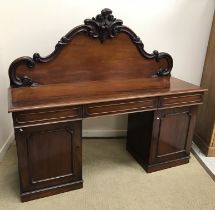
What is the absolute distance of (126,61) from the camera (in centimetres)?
194

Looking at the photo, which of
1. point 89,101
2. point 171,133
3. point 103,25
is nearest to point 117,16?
point 103,25

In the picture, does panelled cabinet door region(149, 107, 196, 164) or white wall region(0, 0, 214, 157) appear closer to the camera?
panelled cabinet door region(149, 107, 196, 164)

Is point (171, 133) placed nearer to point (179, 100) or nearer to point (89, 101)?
point (179, 100)

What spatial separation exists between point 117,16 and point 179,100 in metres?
0.95

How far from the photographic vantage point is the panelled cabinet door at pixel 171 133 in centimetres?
180

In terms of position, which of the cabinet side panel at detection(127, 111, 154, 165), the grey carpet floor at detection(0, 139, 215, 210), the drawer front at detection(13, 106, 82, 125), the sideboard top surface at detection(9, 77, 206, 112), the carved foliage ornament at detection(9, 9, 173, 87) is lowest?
the grey carpet floor at detection(0, 139, 215, 210)

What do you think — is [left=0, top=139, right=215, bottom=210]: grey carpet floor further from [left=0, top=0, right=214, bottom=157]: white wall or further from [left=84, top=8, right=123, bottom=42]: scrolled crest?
[left=84, top=8, right=123, bottom=42]: scrolled crest

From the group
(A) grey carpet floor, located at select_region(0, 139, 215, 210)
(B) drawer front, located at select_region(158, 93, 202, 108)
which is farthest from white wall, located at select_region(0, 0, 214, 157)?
(B) drawer front, located at select_region(158, 93, 202, 108)

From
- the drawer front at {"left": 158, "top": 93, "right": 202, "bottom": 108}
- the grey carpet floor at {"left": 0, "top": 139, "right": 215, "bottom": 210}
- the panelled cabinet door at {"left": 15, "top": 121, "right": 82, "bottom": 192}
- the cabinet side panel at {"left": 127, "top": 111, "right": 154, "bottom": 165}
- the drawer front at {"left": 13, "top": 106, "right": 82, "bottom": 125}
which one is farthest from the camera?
the cabinet side panel at {"left": 127, "top": 111, "right": 154, "bottom": 165}

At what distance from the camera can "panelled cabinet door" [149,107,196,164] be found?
1797mm

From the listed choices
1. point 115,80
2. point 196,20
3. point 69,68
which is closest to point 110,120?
point 115,80

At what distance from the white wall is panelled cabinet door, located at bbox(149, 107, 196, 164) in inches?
26.8

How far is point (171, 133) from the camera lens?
1875 mm

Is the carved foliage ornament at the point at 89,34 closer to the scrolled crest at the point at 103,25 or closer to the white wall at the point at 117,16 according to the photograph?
the scrolled crest at the point at 103,25
